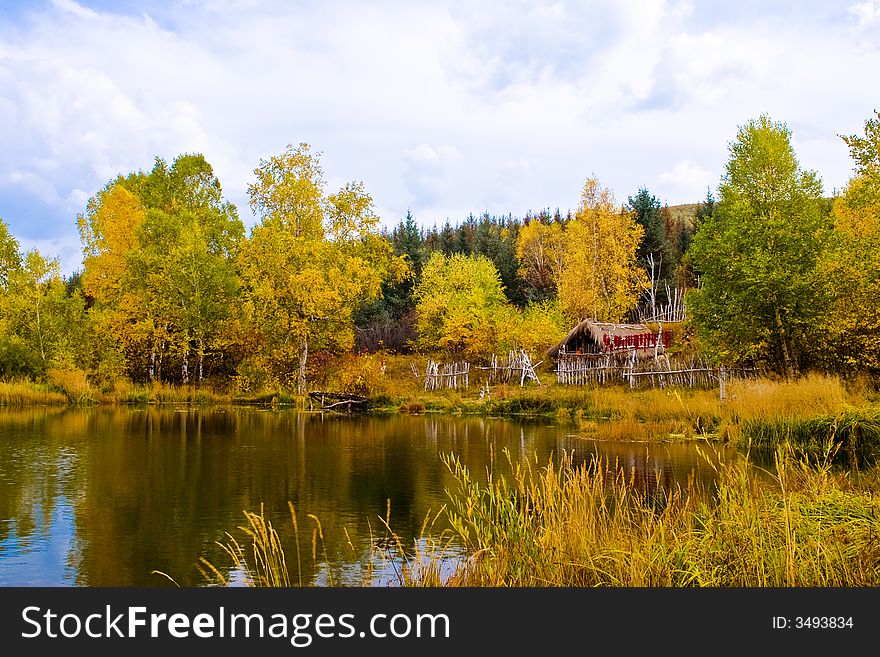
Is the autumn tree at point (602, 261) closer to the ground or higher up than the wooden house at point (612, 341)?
higher up

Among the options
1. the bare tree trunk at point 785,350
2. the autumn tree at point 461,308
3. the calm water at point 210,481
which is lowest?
the calm water at point 210,481

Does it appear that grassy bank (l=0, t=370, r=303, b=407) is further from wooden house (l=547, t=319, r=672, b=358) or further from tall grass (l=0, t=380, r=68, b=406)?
wooden house (l=547, t=319, r=672, b=358)

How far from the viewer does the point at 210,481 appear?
14914mm

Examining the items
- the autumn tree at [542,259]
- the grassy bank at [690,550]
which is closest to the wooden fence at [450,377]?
the autumn tree at [542,259]

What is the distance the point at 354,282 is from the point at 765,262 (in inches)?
816

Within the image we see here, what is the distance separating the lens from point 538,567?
21.1 ft

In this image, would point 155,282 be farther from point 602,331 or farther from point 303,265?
point 602,331

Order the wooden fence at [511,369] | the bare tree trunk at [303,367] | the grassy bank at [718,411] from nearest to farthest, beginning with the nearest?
the grassy bank at [718,411] < the bare tree trunk at [303,367] < the wooden fence at [511,369]

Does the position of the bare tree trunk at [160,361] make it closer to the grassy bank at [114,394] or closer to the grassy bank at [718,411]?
the grassy bank at [114,394]

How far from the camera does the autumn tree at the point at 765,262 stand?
92.3 ft

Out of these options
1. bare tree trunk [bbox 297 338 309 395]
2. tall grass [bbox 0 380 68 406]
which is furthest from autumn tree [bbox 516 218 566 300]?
tall grass [bbox 0 380 68 406]

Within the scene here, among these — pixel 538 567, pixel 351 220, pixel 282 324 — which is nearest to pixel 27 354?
pixel 282 324

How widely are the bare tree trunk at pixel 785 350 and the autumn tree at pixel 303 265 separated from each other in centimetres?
2034

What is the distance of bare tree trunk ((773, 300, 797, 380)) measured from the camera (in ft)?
92.4
